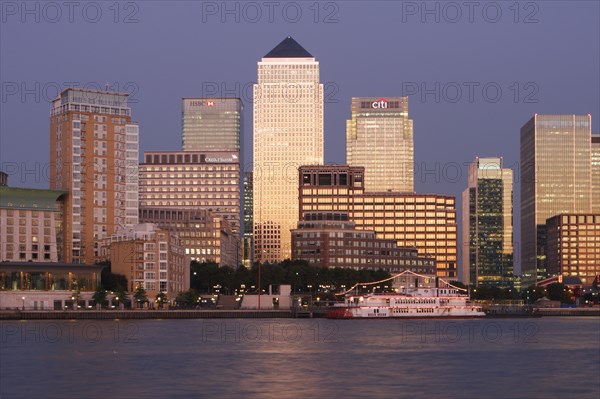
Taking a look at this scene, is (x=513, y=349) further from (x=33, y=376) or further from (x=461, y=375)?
(x=33, y=376)

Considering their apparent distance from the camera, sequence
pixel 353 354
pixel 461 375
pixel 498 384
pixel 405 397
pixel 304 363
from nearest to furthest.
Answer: pixel 405 397 < pixel 498 384 < pixel 461 375 < pixel 304 363 < pixel 353 354


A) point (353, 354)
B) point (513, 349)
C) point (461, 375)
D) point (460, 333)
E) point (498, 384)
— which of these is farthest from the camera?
point (460, 333)

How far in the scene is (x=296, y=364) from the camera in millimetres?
102938

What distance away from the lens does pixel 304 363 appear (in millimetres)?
104000

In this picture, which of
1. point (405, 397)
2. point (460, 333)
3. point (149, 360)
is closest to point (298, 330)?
point (460, 333)

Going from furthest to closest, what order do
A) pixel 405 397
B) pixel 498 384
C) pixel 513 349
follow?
1. pixel 513 349
2. pixel 498 384
3. pixel 405 397

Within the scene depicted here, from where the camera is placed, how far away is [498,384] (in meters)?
89.0

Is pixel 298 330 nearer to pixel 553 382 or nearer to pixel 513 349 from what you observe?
pixel 513 349

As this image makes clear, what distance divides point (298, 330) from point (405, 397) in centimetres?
8218

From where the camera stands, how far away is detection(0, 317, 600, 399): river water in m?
84.4

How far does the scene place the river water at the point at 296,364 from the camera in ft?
277

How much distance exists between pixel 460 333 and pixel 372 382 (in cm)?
6850

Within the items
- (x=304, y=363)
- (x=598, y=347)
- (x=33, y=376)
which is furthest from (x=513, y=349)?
(x=33, y=376)

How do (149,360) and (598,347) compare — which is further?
(598,347)
